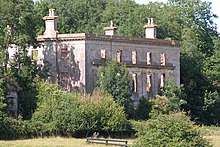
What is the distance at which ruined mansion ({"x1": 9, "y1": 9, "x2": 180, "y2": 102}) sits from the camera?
72.8 meters

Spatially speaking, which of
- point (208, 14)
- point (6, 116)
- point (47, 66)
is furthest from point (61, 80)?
point (208, 14)

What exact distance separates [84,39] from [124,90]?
17.6 ft

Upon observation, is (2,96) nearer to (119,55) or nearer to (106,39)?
(106,39)

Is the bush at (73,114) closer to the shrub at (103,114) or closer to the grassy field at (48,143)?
the shrub at (103,114)

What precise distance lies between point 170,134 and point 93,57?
26.9m

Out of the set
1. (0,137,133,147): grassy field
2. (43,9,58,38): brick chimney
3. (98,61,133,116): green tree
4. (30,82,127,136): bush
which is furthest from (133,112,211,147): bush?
(43,9,58,38): brick chimney

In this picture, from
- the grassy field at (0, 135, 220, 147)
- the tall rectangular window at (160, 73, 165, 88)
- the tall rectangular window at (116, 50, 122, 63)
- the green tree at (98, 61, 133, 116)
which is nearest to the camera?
the grassy field at (0, 135, 220, 147)

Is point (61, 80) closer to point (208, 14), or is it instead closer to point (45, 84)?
point (45, 84)

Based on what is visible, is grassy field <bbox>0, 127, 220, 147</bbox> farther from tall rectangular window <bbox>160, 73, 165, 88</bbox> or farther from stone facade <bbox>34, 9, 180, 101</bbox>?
tall rectangular window <bbox>160, 73, 165, 88</bbox>

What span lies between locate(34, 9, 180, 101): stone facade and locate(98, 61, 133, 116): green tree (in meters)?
1.61

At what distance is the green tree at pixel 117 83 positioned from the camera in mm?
70881

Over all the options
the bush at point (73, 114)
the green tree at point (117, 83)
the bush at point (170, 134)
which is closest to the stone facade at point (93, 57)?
the green tree at point (117, 83)

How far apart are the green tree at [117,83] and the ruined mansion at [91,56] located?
168 centimetres

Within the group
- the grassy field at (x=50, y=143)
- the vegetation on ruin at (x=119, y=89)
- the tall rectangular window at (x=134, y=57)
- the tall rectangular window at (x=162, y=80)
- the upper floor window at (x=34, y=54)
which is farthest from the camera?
the tall rectangular window at (x=162, y=80)
